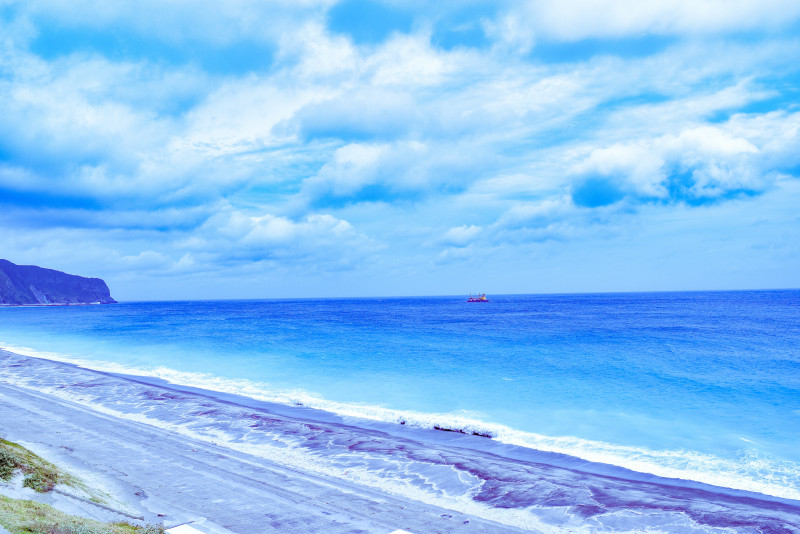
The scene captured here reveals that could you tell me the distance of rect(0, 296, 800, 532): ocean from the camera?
1459cm

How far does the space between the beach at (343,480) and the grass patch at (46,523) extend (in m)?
2.03

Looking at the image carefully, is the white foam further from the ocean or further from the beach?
the beach

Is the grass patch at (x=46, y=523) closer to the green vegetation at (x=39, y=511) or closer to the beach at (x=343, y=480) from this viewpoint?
the green vegetation at (x=39, y=511)

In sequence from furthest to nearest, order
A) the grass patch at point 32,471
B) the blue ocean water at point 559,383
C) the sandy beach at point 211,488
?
the blue ocean water at point 559,383
the sandy beach at point 211,488
the grass patch at point 32,471

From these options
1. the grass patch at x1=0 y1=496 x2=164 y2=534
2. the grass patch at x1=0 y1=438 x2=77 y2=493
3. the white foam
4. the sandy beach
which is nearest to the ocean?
the white foam

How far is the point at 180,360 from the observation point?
45719 millimetres

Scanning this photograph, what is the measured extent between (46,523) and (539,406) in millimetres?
22940

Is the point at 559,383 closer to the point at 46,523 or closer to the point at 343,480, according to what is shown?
the point at 343,480

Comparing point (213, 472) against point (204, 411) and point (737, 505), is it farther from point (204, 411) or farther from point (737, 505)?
point (737, 505)

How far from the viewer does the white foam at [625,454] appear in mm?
16031

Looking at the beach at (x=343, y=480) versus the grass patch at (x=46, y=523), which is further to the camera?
the beach at (x=343, y=480)

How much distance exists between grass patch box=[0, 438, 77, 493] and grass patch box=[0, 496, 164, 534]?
166cm

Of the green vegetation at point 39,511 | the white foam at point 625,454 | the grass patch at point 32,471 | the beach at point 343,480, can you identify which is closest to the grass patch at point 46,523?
the green vegetation at point 39,511

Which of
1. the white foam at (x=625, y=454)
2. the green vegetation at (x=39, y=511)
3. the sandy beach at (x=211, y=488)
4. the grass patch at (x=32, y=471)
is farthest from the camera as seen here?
the white foam at (x=625, y=454)
